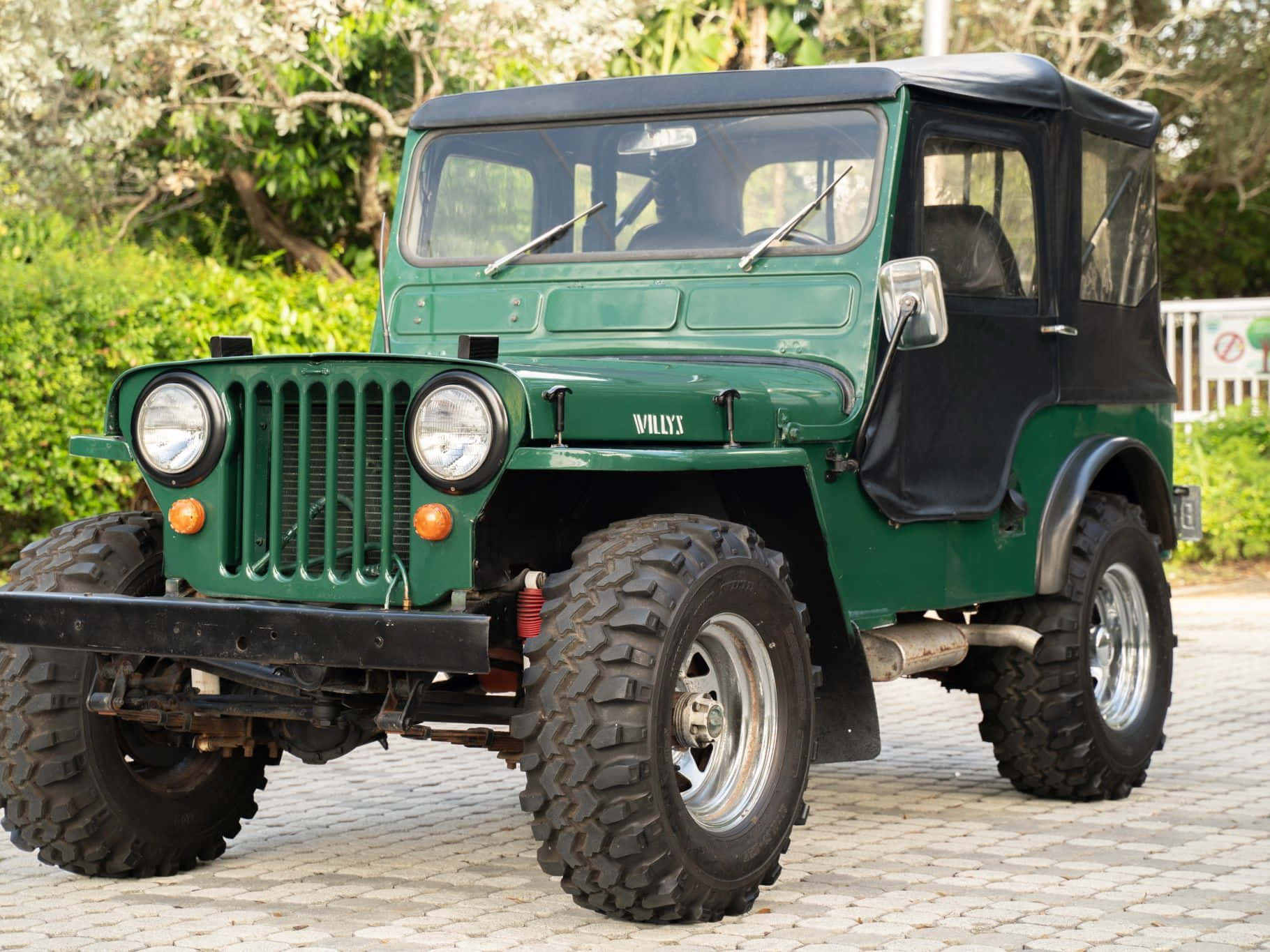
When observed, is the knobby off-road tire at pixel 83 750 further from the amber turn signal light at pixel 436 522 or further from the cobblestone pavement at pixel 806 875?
the amber turn signal light at pixel 436 522

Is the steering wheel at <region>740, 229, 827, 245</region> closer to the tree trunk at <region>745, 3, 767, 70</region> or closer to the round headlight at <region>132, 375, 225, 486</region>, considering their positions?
the round headlight at <region>132, 375, 225, 486</region>

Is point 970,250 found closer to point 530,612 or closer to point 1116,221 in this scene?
point 1116,221

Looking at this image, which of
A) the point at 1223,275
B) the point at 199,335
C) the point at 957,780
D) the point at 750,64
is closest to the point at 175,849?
the point at 957,780

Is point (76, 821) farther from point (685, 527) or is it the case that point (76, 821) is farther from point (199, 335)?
point (199, 335)

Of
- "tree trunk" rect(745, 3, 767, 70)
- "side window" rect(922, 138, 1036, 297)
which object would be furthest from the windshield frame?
"tree trunk" rect(745, 3, 767, 70)

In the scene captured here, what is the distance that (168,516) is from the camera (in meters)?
5.10

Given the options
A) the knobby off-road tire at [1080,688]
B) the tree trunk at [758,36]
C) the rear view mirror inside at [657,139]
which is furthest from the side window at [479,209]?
the tree trunk at [758,36]

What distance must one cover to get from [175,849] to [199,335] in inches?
277

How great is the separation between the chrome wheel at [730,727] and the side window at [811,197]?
1.53m

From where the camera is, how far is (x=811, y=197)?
6145 millimetres

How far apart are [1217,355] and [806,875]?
40.4 feet

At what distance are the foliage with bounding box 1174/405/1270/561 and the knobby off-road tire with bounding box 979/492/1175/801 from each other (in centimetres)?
886

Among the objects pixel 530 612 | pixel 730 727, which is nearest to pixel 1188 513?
pixel 730 727

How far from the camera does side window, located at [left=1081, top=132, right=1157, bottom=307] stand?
7.08 m
